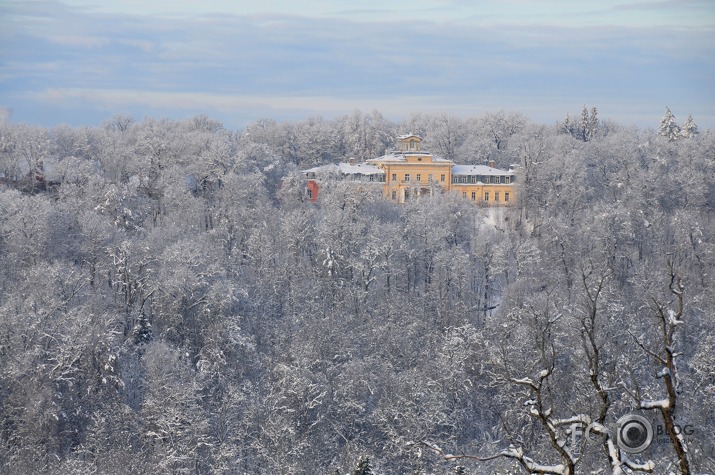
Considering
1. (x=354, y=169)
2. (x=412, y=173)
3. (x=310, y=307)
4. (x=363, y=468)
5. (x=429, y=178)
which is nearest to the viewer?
(x=363, y=468)

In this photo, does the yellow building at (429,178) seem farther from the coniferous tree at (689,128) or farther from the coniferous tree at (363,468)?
the coniferous tree at (363,468)

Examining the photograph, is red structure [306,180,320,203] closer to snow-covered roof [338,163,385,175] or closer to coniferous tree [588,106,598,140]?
snow-covered roof [338,163,385,175]

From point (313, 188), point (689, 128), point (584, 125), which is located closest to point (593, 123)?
point (584, 125)

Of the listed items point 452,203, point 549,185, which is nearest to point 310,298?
point 452,203

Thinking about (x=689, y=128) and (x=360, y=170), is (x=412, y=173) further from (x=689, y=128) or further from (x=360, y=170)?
(x=689, y=128)

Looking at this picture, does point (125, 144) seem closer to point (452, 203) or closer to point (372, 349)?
point (452, 203)

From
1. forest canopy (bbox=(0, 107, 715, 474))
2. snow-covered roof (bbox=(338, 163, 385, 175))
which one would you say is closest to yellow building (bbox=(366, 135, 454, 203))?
snow-covered roof (bbox=(338, 163, 385, 175))
